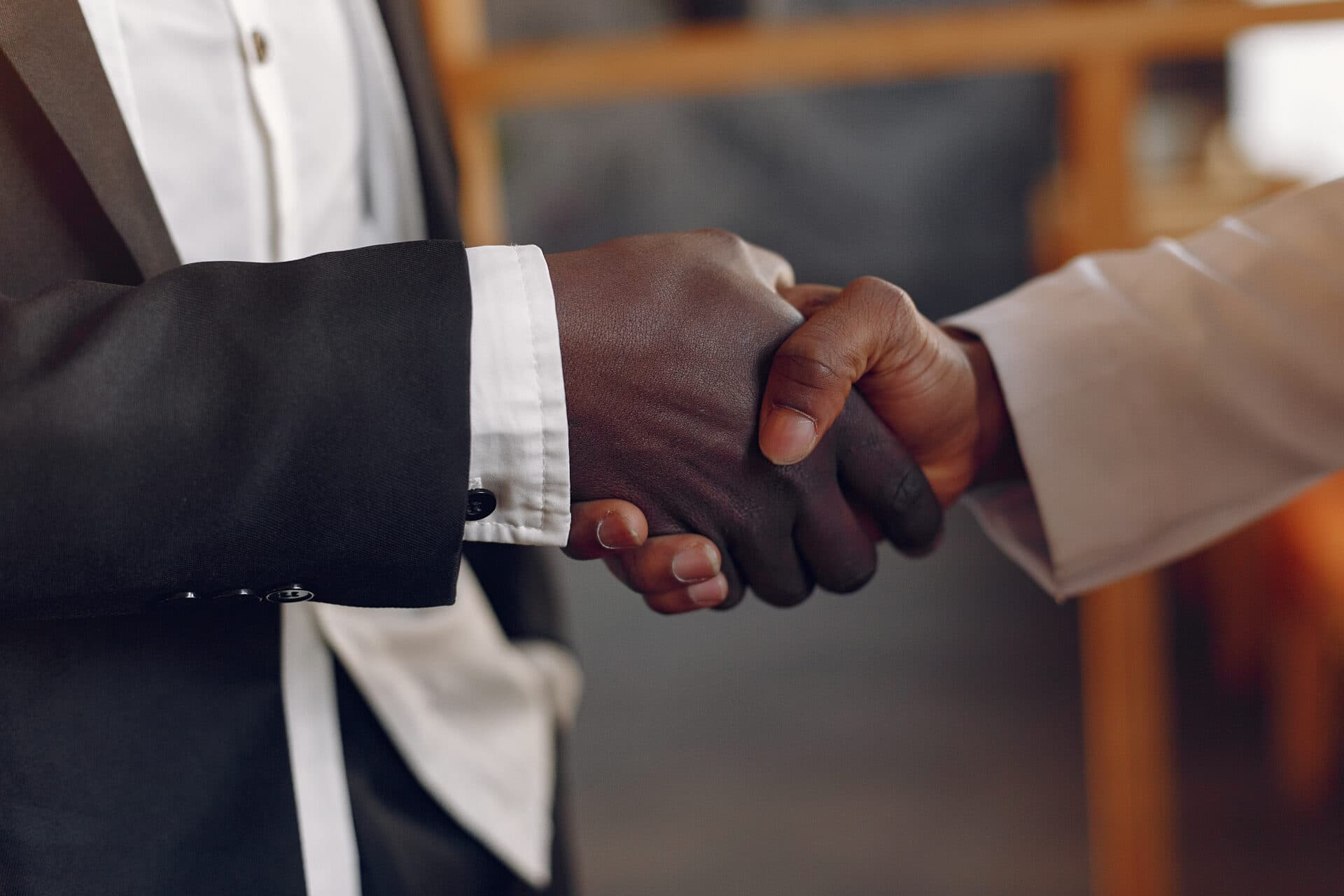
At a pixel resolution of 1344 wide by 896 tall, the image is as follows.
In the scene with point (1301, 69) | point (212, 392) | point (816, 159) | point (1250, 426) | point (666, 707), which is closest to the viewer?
point (212, 392)

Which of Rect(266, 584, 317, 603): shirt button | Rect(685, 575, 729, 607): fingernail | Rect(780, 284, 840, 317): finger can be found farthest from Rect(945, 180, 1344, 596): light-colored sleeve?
Rect(266, 584, 317, 603): shirt button

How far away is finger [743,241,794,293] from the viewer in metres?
0.71

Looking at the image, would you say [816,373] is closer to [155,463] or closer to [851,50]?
[155,463]

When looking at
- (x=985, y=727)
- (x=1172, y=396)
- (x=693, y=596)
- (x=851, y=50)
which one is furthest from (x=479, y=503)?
(x=985, y=727)

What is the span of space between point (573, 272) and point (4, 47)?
1.11 feet

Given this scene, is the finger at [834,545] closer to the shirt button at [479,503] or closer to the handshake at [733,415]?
the handshake at [733,415]

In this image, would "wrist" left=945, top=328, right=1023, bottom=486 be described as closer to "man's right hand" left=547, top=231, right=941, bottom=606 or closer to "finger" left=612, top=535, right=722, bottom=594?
"man's right hand" left=547, top=231, right=941, bottom=606

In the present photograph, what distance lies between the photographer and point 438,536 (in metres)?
0.56

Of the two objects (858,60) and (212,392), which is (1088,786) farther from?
(212,392)

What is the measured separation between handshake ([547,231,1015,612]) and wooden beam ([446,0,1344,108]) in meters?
0.87

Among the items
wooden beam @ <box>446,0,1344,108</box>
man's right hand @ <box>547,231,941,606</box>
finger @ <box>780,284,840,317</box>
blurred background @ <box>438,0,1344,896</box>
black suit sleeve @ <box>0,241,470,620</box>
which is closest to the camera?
black suit sleeve @ <box>0,241,470,620</box>

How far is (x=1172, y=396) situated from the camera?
0.79m

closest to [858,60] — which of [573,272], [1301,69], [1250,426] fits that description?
[1250,426]

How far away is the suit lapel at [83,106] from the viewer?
1.95 ft
